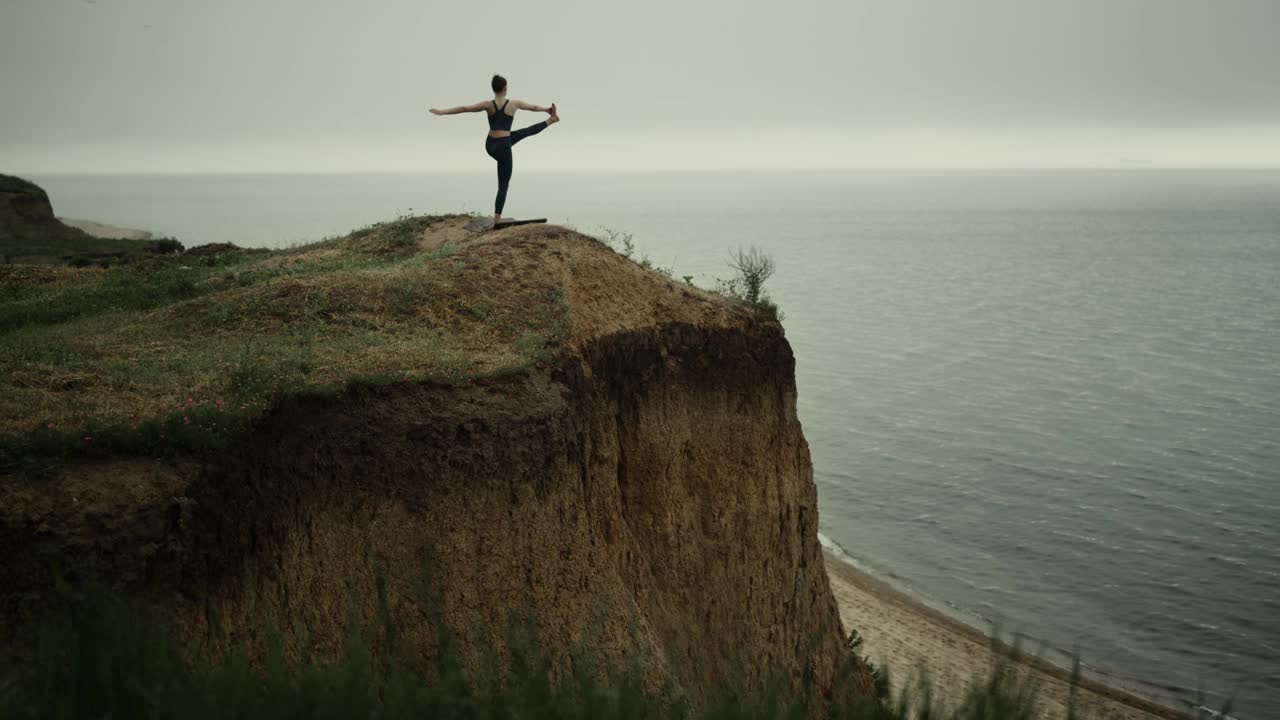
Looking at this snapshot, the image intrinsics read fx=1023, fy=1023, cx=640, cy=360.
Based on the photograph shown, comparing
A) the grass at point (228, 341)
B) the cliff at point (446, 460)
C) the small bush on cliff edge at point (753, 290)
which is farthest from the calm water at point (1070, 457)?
the grass at point (228, 341)

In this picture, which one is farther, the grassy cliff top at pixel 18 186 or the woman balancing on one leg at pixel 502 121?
the grassy cliff top at pixel 18 186

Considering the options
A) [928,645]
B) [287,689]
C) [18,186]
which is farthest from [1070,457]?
[18,186]

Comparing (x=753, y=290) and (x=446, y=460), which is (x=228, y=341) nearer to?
(x=446, y=460)

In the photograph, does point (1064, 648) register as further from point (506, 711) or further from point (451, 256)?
point (506, 711)


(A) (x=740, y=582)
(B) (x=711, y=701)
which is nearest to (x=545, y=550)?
(A) (x=740, y=582)

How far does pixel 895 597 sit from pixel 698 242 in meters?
114

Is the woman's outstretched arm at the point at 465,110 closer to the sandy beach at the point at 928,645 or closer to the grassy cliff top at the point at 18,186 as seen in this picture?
the sandy beach at the point at 928,645

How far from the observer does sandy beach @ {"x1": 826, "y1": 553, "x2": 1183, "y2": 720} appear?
24.4 meters


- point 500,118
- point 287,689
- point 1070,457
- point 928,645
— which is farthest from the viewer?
point 1070,457

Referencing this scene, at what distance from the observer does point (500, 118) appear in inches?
678

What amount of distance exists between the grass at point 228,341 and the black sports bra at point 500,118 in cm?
231

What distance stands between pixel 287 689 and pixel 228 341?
33.6 feet

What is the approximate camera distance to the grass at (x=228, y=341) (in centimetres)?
1066

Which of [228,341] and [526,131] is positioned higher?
[526,131]
